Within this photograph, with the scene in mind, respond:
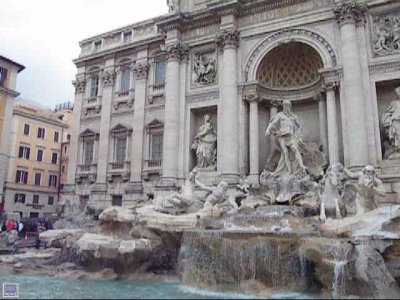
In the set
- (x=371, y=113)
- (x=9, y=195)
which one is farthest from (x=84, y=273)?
(x=9, y=195)

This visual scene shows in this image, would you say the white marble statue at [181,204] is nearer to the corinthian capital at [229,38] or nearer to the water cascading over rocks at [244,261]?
the water cascading over rocks at [244,261]

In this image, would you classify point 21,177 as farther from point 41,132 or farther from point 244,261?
point 244,261

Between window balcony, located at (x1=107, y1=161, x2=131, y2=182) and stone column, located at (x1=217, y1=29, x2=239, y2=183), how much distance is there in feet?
20.4

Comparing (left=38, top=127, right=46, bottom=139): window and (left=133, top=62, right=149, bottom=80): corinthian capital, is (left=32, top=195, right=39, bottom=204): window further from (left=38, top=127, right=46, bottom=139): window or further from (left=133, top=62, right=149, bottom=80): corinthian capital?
(left=133, top=62, right=149, bottom=80): corinthian capital

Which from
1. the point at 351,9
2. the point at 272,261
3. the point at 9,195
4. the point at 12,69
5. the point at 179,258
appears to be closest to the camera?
the point at 272,261

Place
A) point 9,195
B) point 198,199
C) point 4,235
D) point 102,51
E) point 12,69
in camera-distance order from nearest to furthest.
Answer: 1. point 198,199
2. point 4,235
3. point 102,51
4. point 12,69
5. point 9,195

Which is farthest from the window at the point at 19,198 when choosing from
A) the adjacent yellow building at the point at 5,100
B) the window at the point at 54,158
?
the adjacent yellow building at the point at 5,100

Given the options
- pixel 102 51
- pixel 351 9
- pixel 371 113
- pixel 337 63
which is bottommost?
pixel 371 113

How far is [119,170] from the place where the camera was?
21703 mm

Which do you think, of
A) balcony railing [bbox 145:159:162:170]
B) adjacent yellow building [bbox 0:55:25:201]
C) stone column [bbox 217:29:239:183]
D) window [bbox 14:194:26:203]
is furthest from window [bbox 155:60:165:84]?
window [bbox 14:194:26:203]

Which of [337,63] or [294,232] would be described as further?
[337,63]

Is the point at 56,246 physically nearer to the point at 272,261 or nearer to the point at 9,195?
the point at 272,261

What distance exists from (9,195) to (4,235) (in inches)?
750

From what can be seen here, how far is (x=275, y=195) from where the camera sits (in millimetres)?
15070
